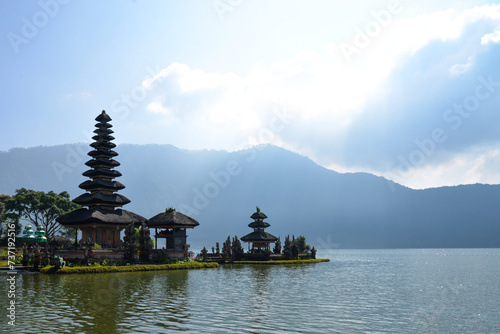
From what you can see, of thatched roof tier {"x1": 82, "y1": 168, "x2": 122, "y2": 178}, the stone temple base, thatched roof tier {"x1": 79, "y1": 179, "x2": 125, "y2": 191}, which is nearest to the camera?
the stone temple base

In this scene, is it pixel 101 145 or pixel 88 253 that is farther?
pixel 101 145

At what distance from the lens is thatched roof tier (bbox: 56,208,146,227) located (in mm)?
58438

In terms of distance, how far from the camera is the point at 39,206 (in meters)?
83.8

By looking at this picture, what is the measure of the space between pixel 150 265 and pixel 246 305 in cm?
3143

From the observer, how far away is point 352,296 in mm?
30484

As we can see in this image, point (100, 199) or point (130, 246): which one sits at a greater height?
point (100, 199)

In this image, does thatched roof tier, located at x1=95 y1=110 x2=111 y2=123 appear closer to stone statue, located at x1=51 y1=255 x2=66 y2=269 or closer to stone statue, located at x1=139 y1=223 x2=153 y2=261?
stone statue, located at x1=139 y1=223 x2=153 y2=261

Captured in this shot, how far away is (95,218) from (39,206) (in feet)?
107

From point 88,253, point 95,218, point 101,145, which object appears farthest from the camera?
point 101,145

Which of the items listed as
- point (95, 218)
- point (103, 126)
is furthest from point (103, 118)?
point (95, 218)

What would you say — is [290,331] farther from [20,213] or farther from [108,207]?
[20,213]

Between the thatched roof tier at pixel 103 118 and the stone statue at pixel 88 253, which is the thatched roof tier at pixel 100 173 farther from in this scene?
the stone statue at pixel 88 253

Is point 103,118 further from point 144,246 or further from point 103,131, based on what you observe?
point 144,246

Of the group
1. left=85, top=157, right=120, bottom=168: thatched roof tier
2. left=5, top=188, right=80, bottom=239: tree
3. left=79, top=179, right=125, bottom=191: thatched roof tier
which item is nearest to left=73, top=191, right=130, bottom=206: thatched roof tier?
left=79, top=179, right=125, bottom=191: thatched roof tier
